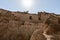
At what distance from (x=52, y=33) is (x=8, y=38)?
9.62 metres

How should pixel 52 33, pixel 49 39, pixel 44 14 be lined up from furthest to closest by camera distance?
1. pixel 44 14
2. pixel 52 33
3. pixel 49 39

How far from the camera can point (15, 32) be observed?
16.3 metres

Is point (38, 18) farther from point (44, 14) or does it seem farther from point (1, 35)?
point (1, 35)

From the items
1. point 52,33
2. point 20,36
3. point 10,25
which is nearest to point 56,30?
point 52,33

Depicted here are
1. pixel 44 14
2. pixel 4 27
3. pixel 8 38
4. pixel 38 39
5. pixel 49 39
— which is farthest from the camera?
pixel 44 14

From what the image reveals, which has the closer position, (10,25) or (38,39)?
(38,39)

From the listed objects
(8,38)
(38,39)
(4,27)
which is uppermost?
(38,39)

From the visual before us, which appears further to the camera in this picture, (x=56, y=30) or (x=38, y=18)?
(x=38, y=18)

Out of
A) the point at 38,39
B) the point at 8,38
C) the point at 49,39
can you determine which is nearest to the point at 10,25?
the point at 8,38

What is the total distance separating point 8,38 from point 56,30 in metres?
9.59

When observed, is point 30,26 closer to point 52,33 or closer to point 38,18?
point 52,33

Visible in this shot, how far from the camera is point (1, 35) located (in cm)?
1609

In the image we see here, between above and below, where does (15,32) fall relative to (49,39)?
below

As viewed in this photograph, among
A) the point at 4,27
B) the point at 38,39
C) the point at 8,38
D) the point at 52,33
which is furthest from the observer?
the point at 4,27
